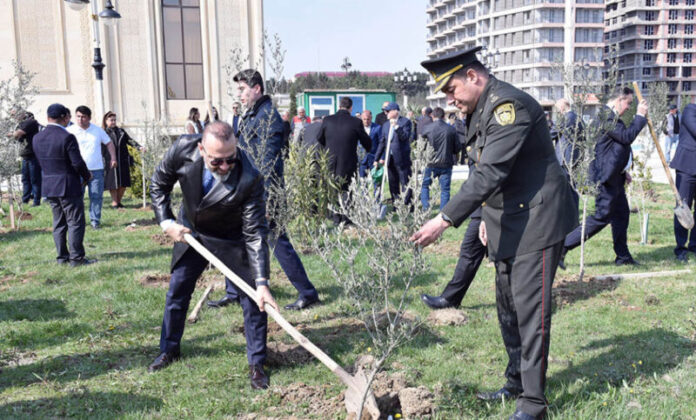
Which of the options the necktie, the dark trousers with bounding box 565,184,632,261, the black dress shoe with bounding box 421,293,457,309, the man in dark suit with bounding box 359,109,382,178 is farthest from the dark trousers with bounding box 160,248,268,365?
the man in dark suit with bounding box 359,109,382,178

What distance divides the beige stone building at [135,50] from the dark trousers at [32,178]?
6021 mm

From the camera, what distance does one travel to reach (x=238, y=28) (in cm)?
1920

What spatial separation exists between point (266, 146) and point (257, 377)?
8.26ft

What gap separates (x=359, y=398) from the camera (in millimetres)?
3238

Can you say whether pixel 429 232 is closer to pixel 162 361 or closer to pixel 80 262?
pixel 162 361

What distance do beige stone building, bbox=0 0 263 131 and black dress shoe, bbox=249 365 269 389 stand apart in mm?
14551

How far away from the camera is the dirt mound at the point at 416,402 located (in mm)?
3332

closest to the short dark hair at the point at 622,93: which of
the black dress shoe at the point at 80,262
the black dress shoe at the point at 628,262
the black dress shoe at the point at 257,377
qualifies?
the black dress shoe at the point at 628,262

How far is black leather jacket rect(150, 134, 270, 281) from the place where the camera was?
12.4 ft

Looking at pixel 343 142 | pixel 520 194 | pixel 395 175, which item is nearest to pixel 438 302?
pixel 520 194

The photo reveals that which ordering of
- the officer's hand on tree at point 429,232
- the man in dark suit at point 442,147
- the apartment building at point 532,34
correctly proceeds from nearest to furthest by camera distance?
the officer's hand on tree at point 429,232, the man in dark suit at point 442,147, the apartment building at point 532,34

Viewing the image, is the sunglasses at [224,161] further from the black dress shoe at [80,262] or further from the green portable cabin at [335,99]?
the green portable cabin at [335,99]

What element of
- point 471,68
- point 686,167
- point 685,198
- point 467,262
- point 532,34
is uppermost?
point 532,34

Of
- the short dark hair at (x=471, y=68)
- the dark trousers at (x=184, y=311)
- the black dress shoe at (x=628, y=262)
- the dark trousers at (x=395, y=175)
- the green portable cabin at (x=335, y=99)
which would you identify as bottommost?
the black dress shoe at (x=628, y=262)
